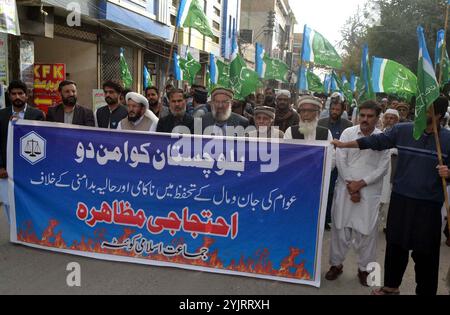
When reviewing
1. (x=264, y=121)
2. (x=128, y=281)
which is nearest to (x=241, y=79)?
(x=264, y=121)

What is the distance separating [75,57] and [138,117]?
9.95m

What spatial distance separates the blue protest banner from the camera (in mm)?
3846

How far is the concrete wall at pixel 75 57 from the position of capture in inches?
537

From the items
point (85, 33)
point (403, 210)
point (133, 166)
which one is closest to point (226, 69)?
point (85, 33)

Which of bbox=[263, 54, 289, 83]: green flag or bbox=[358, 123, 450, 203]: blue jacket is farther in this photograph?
bbox=[263, 54, 289, 83]: green flag

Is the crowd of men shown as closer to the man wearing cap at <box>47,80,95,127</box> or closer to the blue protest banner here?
the man wearing cap at <box>47,80,95,127</box>

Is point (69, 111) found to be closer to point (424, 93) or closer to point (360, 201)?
point (360, 201)

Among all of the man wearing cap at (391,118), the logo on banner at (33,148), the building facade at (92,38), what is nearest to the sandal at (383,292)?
the man wearing cap at (391,118)

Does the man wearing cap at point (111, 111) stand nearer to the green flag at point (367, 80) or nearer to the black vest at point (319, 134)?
the black vest at point (319, 134)

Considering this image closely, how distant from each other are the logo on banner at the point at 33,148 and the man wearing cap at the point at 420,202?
3.33 metres

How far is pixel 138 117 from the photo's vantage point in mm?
5098

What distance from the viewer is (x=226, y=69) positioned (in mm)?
10414

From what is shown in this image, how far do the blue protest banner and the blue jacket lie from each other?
60cm

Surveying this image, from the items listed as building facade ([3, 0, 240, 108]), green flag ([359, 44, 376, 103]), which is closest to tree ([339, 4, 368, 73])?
building facade ([3, 0, 240, 108])
